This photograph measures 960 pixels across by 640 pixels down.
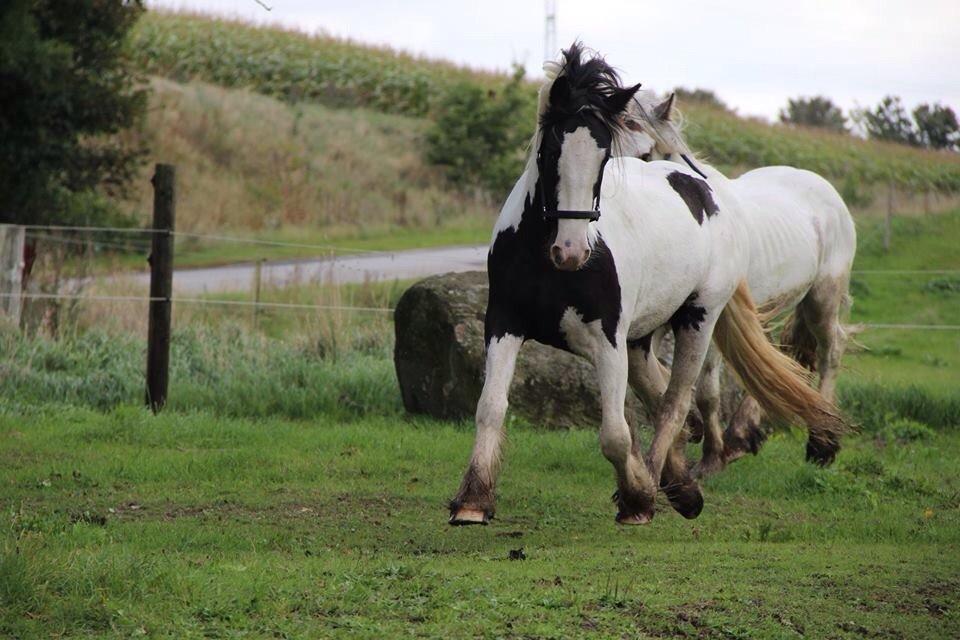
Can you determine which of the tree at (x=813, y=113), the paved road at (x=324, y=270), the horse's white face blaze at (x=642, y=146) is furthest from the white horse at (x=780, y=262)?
the tree at (x=813, y=113)

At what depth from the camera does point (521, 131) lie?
36719mm

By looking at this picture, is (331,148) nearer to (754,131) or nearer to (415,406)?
(754,131)

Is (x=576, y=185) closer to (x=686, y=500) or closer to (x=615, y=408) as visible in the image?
(x=615, y=408)

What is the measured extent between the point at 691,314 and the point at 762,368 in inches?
30.1

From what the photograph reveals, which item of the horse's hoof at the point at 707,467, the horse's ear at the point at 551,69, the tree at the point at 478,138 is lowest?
the horse's hoof at the point at 707,467

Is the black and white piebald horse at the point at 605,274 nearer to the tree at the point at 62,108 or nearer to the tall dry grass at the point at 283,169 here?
the tree at the point at 62,108

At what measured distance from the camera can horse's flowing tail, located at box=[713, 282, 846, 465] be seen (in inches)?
340

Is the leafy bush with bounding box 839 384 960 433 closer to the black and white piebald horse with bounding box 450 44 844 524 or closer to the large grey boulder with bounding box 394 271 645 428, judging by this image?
the large grey boulder with bounding box 394 271 645 428

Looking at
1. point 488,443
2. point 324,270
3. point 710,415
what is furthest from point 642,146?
point 324,270

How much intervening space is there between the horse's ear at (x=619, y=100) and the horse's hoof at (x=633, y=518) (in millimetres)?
2319

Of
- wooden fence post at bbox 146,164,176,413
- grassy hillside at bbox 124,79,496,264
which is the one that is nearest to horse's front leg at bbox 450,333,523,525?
wooden fence post at bbox 146,164,176,413

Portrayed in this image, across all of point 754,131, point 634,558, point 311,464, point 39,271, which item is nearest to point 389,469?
point 311,464

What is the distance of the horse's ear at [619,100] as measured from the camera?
6750 mm

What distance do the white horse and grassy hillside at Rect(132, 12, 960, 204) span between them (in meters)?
26.8
